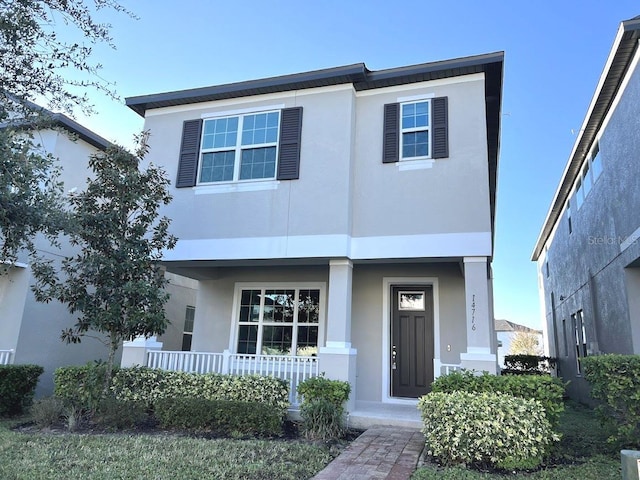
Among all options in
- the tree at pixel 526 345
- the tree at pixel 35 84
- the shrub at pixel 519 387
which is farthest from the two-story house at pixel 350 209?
the tree at pixel 526 345

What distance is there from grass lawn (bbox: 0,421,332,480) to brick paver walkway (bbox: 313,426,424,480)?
0.30 m

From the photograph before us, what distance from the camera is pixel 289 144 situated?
956 centimetres

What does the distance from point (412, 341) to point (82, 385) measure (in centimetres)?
662

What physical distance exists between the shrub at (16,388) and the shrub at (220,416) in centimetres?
331

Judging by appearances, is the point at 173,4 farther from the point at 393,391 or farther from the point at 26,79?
the point at 393,391

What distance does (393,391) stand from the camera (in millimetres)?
9883

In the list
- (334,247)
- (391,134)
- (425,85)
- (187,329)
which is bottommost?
(187,329)

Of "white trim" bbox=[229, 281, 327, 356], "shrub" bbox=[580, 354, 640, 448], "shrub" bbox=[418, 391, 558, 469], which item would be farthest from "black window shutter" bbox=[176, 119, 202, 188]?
"shrub" bbox=[580, 354, 640, 448]

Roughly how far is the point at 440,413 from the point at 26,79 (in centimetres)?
707

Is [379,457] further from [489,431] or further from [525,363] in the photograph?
[525,363]

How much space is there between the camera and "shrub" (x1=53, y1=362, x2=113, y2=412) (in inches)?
316

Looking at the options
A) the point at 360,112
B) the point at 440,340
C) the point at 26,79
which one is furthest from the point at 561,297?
the point at 26,79

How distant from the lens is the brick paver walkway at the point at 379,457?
17.0 feet

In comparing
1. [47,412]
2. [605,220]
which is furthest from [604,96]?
[47,412]
